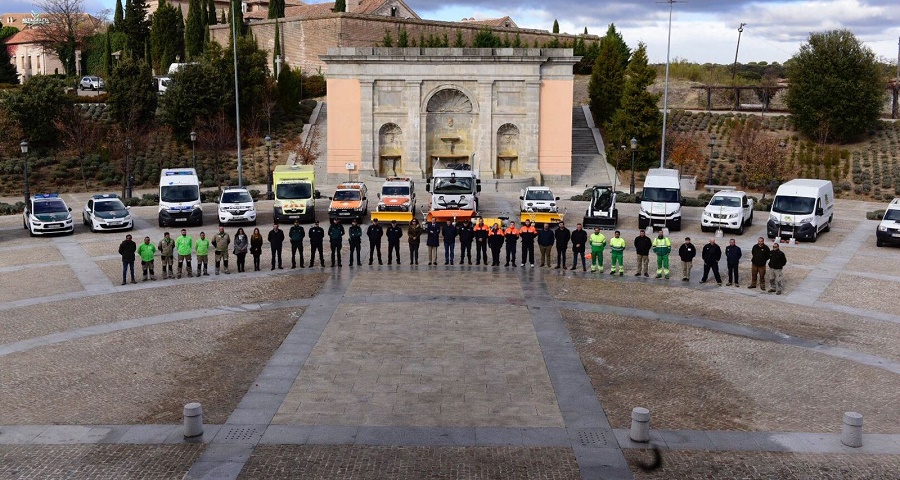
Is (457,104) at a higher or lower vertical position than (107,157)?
higher

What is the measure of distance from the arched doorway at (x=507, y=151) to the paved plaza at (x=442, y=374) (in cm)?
2584

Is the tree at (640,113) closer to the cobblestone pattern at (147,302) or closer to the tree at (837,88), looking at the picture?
the tree at (837,88)

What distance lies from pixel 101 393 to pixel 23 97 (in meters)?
43.9

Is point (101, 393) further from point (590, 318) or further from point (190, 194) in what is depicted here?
point (190, 194)

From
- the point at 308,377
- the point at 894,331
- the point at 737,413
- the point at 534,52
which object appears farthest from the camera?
the point at 534,52

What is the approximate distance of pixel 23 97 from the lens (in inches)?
2034

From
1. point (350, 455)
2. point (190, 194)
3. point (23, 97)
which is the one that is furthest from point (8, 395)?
point (23, 97)

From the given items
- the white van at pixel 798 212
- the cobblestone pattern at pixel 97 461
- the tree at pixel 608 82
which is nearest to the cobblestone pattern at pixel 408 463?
the cobblestone pattern at pixel 97 461

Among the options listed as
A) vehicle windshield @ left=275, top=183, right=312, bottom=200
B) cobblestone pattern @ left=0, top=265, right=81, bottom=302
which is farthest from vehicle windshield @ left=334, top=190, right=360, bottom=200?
cobblestone pattern @ left=0, top=265, right=81, bottom=302

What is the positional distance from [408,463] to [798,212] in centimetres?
2311

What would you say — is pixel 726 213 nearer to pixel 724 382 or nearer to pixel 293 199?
pixel 293 199

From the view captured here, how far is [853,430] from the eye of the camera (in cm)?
1173

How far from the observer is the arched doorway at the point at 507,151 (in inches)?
1956

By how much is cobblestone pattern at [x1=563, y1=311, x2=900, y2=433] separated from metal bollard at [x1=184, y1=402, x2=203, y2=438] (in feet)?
19.3
